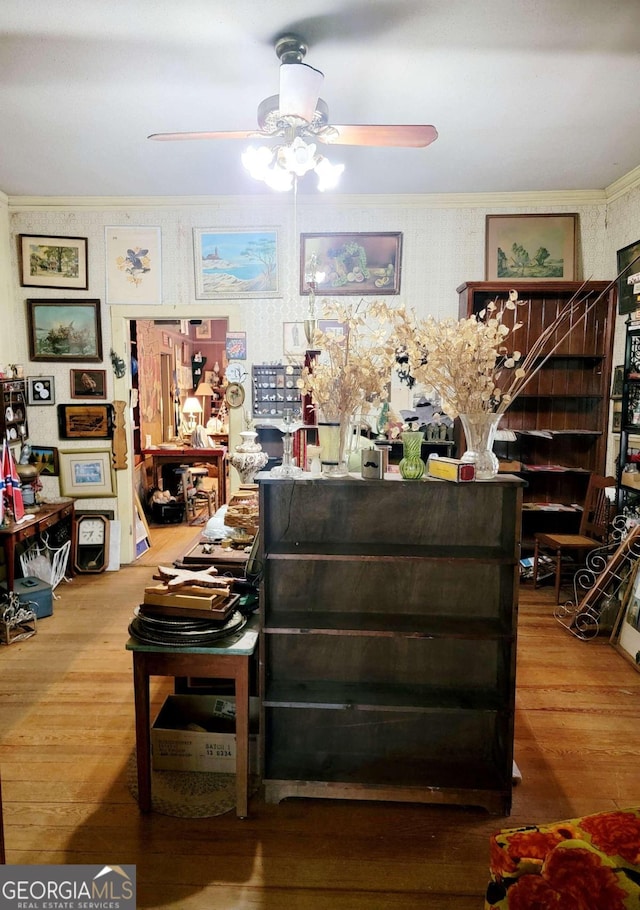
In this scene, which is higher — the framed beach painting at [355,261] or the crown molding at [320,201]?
the crown molding at [320,201]

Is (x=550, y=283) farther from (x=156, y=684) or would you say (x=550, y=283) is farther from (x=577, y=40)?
(x=156, y=684)

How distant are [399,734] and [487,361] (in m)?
1.64

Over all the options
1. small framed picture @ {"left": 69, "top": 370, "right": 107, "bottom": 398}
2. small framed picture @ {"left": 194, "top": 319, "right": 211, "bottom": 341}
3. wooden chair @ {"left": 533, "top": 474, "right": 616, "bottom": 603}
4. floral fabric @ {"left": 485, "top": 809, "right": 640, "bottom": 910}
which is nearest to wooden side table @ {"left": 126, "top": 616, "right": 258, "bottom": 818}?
floral fabric @ {"left": 485, "top": 809, "right": 640, "bottom": 910}

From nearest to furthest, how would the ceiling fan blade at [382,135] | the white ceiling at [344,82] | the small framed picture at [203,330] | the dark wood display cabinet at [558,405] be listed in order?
the white ceiling at [344,82], the ceiling fan blade at [382,135], the dark wood display cabinet at [558,405], the small framed picture at [203,330]

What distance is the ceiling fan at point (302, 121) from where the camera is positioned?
8.34 ft

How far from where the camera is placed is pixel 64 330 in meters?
5.10

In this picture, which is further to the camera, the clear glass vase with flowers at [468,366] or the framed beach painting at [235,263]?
the framed beach painting at [235,263]

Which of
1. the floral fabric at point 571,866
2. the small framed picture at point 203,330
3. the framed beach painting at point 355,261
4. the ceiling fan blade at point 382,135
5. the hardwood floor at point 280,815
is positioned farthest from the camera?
the small framed picture at point 203,330

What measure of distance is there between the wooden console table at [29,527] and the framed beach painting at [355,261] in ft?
9.30

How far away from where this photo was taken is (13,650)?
3590 mm

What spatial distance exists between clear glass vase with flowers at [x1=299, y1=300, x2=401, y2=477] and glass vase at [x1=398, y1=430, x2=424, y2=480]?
0.68ft

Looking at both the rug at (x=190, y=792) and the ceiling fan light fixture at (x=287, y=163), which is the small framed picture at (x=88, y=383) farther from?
the rug at (x=190, y=792)

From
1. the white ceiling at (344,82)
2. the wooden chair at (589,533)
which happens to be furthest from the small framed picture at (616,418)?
the white ceiling at (344,82)

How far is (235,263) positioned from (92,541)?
2832 mm
